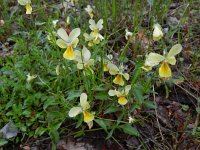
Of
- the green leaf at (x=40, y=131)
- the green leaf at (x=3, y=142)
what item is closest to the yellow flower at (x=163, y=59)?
the green leaf at (x=40, y=131)

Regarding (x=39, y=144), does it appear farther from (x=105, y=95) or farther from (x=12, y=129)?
(x=105, y=95)

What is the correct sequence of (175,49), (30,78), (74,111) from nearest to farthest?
(175,49) → (74,111) → (30,78)

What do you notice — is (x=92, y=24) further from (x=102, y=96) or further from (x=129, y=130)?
(x=129, y=130)

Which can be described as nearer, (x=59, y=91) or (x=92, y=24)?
(x=59, y=91)

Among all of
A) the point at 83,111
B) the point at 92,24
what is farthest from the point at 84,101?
the point at 92,24

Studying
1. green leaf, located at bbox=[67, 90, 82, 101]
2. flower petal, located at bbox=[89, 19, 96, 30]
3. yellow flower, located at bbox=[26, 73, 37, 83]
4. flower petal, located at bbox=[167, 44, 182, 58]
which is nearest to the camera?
flower petal, located at bbox=[167, 44, 182, 58]

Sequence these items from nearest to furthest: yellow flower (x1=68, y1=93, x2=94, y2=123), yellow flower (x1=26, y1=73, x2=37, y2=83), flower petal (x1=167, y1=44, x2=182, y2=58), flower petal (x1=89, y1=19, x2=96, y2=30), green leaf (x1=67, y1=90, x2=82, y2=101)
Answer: flower petal (x1=167, y1=44, x2=182, y2=58) → yellow flower (x1=68, y1=93, x2=94, y2=123) → green leaf (x1=67, y1=90, x2=82, y2=101) → yellow flower (x1=26, y1=73, x2=37, y2=83) → flower petal (x1=89, y1=19, x2=96, y2=30)

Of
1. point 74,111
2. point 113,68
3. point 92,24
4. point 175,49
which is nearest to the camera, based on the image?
point 175,49

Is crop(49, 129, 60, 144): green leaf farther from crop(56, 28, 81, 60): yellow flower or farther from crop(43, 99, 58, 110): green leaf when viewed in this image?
crop(56, 28, 81, 60): yellow flower

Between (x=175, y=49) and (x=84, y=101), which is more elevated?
(x=175, y=49)

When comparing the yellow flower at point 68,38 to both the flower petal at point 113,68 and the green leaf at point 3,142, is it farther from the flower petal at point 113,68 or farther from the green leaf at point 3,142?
the green leaf at point 3,142

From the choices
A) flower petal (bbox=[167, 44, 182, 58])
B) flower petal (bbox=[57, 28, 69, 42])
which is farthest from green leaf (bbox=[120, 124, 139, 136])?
flower petal (bbox=[57, 28, 69, 42])

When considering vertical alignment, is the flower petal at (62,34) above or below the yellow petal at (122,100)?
above

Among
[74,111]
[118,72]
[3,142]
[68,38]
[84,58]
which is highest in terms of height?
[68,38]
